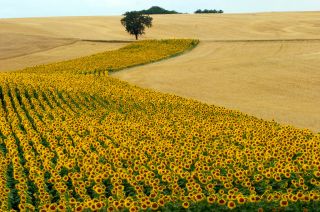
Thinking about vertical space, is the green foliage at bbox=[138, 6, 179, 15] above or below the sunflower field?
above

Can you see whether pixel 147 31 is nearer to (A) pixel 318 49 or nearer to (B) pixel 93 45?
(B) pixel 93 45

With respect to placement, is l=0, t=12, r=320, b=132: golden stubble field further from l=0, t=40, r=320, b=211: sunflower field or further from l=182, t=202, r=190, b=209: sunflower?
l=182, t=202, r=190, b=209: sunflower

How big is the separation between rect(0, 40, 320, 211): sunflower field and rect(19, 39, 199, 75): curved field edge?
23.4 metres

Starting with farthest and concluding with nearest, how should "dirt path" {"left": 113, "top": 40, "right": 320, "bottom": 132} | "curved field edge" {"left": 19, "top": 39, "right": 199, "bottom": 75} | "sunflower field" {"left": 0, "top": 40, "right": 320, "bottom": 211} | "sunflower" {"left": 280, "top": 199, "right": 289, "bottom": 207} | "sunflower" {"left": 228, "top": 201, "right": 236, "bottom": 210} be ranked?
"curved field edge" {"left": 19, "top": 39, "right": 199, "bottom": 75} → "dirt path" {"left": 113, "top": 40, "right": 320, "bottom": 132} → "sunflower field" {"left": 0, "top": 40, "right": 320, "bottom": 211} → "sunflower" {"left": 280, "top": 199, "right": 289, "bottom": 207} → "sunflower" {"left": 228, "top": 201, "right": 236, "bottom": 210}

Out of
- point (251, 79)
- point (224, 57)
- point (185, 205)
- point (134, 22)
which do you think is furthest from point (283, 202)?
point (134, 22)

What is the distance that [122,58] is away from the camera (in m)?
53.2

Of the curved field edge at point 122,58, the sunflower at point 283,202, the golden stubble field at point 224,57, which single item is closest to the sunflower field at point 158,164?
the sunflower at point 283,202

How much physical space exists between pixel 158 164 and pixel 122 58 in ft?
137

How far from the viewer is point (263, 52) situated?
2312 inches

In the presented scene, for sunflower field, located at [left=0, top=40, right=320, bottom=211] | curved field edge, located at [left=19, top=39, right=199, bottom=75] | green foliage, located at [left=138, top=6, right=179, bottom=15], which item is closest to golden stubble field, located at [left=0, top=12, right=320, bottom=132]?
curved field edge, located at [left=19, top=39, right=199, bottom=75]

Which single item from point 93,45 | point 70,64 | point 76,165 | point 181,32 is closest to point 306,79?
point 70,64

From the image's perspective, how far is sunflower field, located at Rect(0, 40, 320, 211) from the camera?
9.39m

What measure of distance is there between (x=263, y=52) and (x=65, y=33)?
3714 cm

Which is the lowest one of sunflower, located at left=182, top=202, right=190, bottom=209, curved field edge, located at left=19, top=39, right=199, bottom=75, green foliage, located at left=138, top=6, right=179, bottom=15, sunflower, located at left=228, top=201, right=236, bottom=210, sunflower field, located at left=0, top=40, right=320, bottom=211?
curved field edge, located at left=19, top=39, right=199, bottom=75
